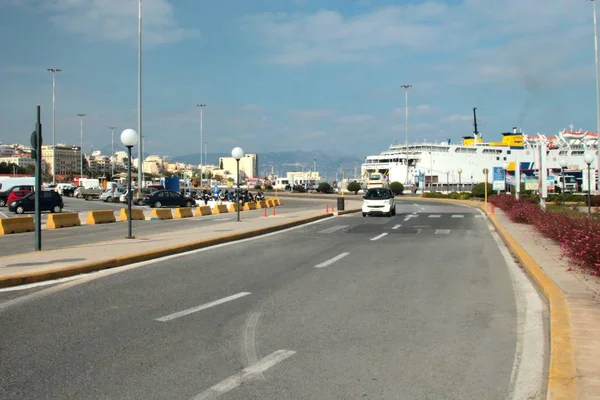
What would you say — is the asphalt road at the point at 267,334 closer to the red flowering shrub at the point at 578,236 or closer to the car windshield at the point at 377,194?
the red flowering shrub at the point at 578,236

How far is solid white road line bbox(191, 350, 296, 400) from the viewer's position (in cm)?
461

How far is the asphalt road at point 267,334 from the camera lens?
4.84m

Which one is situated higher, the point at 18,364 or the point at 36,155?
the point at 36,155

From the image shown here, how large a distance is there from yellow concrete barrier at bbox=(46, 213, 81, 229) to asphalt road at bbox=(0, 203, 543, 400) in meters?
13.6

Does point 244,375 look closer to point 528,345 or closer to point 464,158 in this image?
point 528,345

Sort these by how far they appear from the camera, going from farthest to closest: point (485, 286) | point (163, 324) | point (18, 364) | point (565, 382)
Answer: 1. point (485, 286)
2. point (163, 324)
3. point (18, 364)
4. point (565, 382)

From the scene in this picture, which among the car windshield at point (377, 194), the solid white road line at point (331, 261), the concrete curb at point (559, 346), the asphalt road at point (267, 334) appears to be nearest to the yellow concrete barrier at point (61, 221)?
the asphalt road at point (267, 334)

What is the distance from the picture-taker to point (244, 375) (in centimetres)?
507

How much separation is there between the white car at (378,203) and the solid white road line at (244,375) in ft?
85.9

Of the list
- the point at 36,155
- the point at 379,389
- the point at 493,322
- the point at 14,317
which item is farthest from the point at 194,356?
the point at 36,155

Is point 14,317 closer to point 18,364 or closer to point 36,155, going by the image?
point 18,364

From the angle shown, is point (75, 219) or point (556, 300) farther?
point (75, 219)

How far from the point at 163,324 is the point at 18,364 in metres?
1.94

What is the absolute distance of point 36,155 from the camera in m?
13.0
